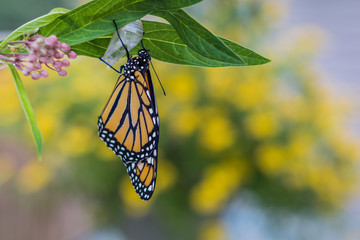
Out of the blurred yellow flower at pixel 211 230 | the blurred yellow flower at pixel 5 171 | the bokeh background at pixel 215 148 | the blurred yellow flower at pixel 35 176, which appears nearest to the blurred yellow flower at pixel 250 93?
the bokeh background at pixel 215 148

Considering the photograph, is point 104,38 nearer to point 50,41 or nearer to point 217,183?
point 50,41

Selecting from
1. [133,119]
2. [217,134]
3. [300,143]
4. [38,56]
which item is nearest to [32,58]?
[38,56]

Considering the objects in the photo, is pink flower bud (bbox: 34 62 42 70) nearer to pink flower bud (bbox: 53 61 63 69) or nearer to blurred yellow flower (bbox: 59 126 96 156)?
pink flower bud (bbox: 53 61 63 69)

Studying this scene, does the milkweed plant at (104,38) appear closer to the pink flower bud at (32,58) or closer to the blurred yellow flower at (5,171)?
the pink flower bud at (32,58)

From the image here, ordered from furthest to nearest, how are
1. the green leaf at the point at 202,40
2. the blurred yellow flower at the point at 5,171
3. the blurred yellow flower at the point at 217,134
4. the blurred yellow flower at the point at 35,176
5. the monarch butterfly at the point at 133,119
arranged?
the blurred yellow flower at the point at 5,171, the blurred yellow flower at the point at 35,176, the blurred yellow flower at the point at 217,134, the monarch butterfly at the point at 133,119, the green leaf at the point at 202,40

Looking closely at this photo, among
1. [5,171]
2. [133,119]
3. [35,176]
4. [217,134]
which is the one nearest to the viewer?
[133,119]

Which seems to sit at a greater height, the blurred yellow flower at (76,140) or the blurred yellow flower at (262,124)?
the blurred yellow flower at (262,124)

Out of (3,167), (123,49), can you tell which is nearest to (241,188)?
(3,167)
